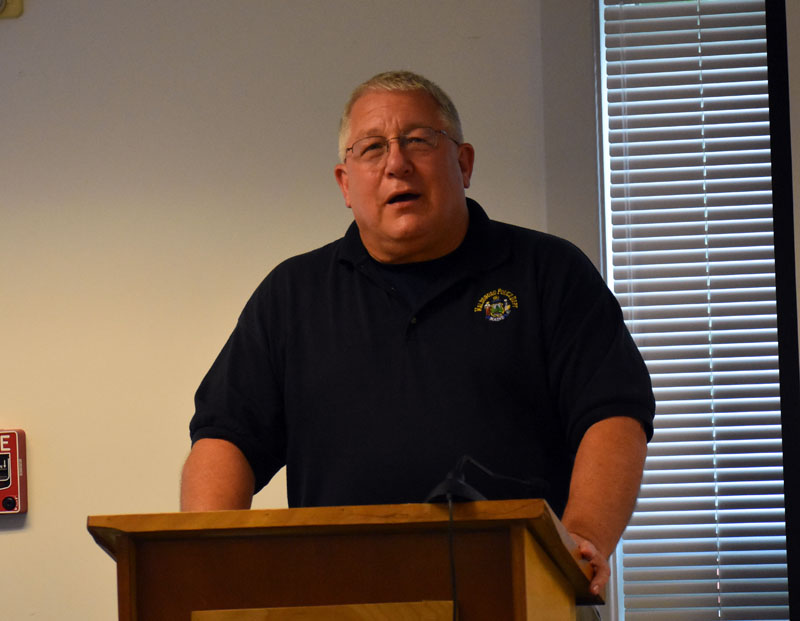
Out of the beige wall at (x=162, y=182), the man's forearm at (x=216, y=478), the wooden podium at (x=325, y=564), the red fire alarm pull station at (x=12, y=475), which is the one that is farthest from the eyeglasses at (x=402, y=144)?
the red fire alarm pull station at (x=12, y=475)

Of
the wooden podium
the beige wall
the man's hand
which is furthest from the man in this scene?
the beige wall

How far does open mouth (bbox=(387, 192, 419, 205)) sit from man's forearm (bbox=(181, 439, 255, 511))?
0.54m

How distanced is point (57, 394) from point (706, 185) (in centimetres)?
189

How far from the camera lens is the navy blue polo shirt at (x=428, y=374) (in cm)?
171

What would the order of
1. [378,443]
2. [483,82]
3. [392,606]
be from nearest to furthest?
[392,606] → [378,443] → [483,82]

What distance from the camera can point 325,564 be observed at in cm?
102

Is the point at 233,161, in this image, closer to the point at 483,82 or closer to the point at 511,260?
the point at 483,82

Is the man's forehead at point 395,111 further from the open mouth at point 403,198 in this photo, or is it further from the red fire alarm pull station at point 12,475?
the red fire alarm pull station at point 12,475

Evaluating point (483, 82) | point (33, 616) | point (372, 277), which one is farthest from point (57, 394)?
point (483, 82)

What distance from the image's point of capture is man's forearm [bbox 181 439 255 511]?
5.72 feet

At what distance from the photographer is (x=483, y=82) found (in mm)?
2781

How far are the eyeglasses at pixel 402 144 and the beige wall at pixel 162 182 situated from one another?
87 centimetres

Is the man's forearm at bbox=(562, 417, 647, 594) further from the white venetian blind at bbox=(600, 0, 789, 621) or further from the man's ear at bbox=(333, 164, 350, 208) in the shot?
the white venetian blind at bbox=(600, 0, 789, 621)

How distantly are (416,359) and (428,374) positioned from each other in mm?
38
